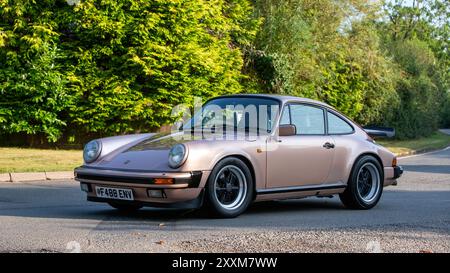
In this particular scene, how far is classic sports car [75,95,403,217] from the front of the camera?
24.6ft

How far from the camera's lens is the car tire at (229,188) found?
7617mm

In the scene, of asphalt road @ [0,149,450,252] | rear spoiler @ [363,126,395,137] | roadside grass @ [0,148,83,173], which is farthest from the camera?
roadside grass @ [0,148,83,173]

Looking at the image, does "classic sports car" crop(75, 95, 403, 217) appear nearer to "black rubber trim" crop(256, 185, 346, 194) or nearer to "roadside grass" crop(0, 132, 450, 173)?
"black rubber trim" crop(256, 185, 346, 194)

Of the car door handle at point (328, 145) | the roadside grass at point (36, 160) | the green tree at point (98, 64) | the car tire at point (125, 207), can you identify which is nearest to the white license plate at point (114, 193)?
the car tire at point (125, 207)

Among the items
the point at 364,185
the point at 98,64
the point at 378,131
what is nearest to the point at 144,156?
the point at 364,185

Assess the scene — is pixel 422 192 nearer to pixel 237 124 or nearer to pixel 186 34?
pixel 237 124

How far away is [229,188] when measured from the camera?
7.84 metres

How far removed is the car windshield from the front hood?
20.3 inches

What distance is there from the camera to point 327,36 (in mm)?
28297

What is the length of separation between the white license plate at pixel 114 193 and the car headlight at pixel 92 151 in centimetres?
49

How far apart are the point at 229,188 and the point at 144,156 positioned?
1018mm

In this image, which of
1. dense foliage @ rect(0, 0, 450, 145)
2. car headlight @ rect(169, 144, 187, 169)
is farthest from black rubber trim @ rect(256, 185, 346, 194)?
dense foliage @ rect(0, 0, 450, 145)
